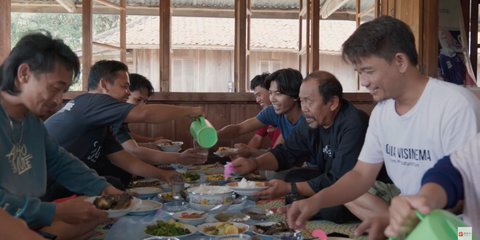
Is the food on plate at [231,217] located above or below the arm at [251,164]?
below

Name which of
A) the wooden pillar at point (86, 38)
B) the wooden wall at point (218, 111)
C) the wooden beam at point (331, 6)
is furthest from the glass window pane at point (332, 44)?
the wooden pillar at point (86, 38)

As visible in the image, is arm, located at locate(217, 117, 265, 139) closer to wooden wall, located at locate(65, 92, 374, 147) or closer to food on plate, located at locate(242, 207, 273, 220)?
wooden wall, located at locate(65, 92, 374, 147)

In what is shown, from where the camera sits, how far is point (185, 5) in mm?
4785

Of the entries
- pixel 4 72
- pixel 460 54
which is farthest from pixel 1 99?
pixel 460 54

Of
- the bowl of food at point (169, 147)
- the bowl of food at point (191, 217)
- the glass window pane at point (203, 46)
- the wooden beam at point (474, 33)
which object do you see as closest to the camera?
the bowl of food at point (191, 217)

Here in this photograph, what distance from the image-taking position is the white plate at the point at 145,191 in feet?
7.63

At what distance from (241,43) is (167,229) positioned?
116 inches

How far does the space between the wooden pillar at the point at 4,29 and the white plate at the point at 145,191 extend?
2152 millimetres

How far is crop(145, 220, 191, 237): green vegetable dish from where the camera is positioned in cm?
159

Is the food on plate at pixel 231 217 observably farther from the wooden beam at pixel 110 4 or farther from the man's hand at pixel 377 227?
the wooden beam at pixel 110 4

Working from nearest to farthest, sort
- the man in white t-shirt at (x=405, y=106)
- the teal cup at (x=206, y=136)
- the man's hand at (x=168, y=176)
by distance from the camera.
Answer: the man in white t-shirt at (x=405, y=106) → the teal cup at (x=206, y=136) → the man's hand at (x=168, y=176)

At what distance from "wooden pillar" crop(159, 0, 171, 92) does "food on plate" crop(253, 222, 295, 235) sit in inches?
109

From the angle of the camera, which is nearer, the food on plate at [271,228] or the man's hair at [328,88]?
the food on plate at [271,228]

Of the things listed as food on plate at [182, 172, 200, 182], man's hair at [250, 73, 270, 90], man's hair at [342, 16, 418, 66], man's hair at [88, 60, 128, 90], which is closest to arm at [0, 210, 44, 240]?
man's hair at [342, 16, 418, 66]
